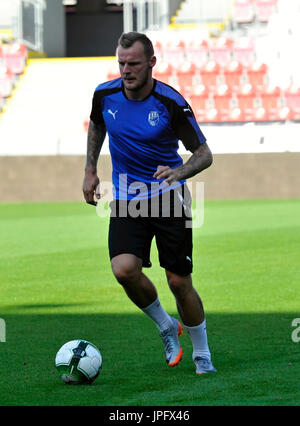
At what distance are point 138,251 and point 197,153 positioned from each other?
71 centimetres

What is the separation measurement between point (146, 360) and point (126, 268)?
0.74 m

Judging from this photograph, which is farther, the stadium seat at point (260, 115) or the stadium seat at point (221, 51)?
the stadium seat at point (221, 51)

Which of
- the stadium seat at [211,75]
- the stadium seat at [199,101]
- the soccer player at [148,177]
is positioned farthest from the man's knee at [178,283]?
the stadium seat at [211,75]

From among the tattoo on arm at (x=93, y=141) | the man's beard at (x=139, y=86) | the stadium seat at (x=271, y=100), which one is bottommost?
the stadium seat at (x=271, y=100)

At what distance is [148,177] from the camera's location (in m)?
5.88

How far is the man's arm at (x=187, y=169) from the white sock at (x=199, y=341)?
3.30ft

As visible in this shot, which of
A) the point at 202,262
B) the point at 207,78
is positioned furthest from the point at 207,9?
the point at 202,262

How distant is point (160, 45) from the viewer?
95.3 feet

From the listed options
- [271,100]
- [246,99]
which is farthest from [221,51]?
[271,100]

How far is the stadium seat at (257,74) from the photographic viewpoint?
87.0 feet

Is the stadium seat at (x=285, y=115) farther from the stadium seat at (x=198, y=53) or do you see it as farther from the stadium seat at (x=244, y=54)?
the stadium seat at (x=198, y=53)
